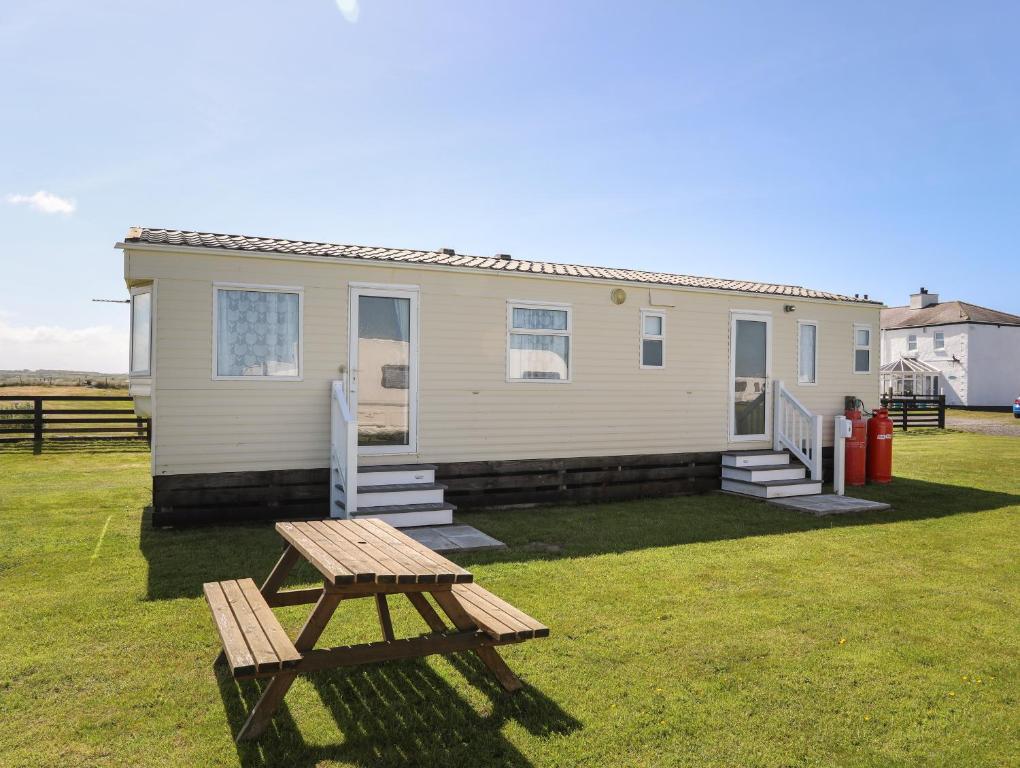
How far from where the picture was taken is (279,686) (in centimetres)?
284

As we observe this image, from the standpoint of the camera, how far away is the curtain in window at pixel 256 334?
7.03m

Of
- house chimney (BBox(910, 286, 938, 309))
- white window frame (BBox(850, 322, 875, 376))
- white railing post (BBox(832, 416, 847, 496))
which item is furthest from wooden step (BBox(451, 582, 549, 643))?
house chimney (BBox(910, 286, 938, 309))

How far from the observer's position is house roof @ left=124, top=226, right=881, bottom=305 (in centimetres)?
707

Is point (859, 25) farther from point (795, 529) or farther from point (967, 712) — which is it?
point (967, 712)

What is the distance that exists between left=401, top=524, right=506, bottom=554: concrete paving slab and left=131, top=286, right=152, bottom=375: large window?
321 cm

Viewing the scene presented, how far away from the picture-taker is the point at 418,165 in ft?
33.5

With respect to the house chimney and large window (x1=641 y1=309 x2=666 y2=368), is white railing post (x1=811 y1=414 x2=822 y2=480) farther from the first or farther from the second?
the house chimney

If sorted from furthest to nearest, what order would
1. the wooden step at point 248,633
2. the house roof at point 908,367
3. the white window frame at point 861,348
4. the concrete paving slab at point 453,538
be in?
the house roof at point 908,367
the white window frame at point 861,348
the concrete paving slab at point 453,538
the wooden step at point 248,633

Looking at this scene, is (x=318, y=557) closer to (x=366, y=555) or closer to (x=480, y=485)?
(x=366, y=555)

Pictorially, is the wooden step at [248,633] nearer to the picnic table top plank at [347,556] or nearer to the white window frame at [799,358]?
the picnic table top plank at [347,556]

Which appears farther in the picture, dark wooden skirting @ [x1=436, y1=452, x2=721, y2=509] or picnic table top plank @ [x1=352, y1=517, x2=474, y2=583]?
dark wooden skirting @ [x1=436, y1=452, x2=721, y2=509]

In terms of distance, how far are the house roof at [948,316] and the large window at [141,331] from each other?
35.7m

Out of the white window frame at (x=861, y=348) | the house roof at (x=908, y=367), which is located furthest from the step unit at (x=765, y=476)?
the house roof at (x=908, y=367)

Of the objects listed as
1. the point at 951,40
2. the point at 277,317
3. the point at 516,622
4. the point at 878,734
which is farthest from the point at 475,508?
the point at 951,40
